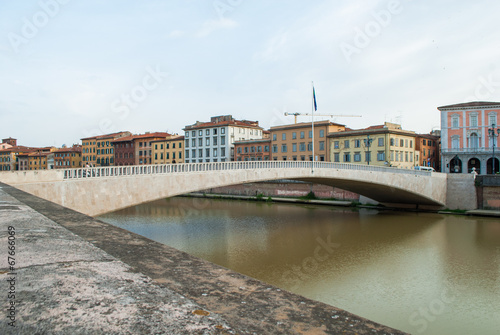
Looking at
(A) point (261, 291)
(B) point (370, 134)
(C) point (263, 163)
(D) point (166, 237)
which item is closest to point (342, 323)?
(A) point (261, 291)

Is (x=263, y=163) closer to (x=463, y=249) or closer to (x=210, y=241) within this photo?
(x=210, y=241)

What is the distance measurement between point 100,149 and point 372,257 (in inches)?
2505

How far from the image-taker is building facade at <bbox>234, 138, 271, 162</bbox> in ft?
164

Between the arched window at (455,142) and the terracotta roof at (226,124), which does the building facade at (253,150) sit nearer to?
the terracotta roof at (226,124)

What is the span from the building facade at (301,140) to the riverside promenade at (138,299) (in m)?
42.2

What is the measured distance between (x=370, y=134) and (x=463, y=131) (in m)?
11.0

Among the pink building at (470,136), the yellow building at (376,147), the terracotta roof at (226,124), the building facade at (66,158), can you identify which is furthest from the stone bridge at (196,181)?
the building facade at (66,158)

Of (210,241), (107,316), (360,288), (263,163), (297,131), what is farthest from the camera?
(297,131)

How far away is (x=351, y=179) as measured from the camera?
968 inches

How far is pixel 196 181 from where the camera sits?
58.0ft

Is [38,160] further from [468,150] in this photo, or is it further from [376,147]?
[468,150]

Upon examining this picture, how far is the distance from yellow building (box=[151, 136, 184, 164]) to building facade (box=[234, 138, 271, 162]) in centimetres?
1153

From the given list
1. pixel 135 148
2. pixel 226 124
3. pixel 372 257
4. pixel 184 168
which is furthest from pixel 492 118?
pixel 135 148

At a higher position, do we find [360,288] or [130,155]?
[130,155]
